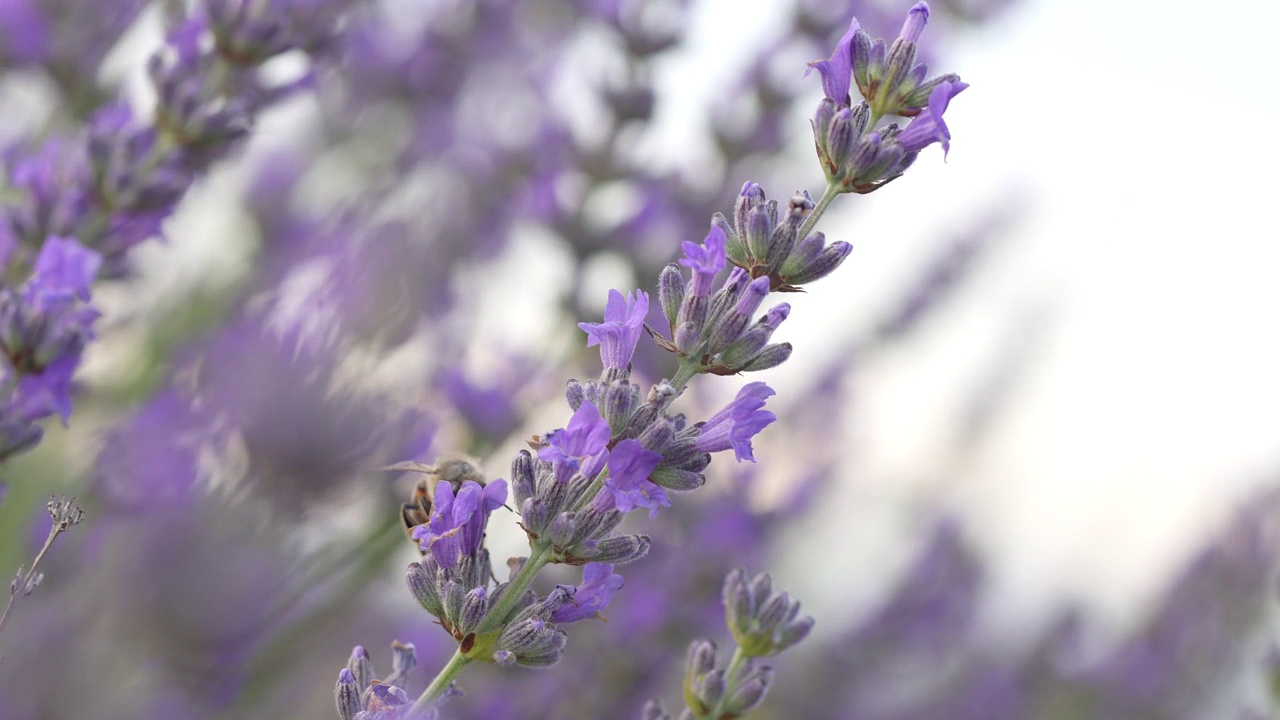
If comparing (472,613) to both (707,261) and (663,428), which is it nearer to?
(663,428)

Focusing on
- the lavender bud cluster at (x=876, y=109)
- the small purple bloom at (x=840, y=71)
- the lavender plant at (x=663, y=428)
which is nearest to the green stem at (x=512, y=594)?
the lavender plant at (x=663, y=428)

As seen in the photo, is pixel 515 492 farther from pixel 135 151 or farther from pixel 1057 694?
pixel 1057 694

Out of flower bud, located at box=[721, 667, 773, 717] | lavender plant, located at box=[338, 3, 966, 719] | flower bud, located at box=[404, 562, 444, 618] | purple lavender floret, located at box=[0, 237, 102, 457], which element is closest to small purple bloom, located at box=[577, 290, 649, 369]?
lavender plant, located at box=[338, 3, 966, 719]

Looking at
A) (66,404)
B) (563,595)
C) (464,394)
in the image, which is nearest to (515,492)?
(563,595)

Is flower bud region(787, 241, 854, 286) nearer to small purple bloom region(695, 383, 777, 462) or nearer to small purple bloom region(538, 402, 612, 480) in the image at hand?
small purple bloom region(695, 383, 777, 462)

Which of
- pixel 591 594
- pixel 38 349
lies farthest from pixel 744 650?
pixel 38 349

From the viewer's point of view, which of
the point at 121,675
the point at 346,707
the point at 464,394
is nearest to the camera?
the point at 346,707

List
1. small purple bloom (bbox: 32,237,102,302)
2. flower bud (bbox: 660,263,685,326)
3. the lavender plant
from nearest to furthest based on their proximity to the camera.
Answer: the lavender plant < flower bud (bbox: 660,263,685,326) < small purple bloom (bbox: 32,237,102,302)
